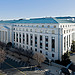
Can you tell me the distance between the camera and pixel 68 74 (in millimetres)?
31078

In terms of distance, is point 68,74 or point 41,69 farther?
point 41,69

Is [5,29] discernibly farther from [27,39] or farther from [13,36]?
[27,39]

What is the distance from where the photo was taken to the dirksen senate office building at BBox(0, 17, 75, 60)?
1705 inches

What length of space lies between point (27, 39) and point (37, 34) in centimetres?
893

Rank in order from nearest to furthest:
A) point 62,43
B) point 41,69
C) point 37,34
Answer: point 41,69
point 62,43
point 37,34

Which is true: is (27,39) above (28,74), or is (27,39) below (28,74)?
above

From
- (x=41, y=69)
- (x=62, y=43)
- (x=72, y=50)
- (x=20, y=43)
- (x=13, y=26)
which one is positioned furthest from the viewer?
(x=13, y=26)

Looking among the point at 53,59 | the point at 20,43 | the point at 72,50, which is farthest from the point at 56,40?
the point at 20,43

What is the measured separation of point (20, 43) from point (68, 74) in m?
37.1

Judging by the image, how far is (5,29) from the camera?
233ft

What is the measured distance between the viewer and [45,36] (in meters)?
47.5

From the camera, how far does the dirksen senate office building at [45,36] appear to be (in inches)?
1705

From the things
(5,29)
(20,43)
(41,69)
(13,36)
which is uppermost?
(5,29)

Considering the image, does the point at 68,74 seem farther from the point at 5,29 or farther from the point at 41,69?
the point at 5,29
